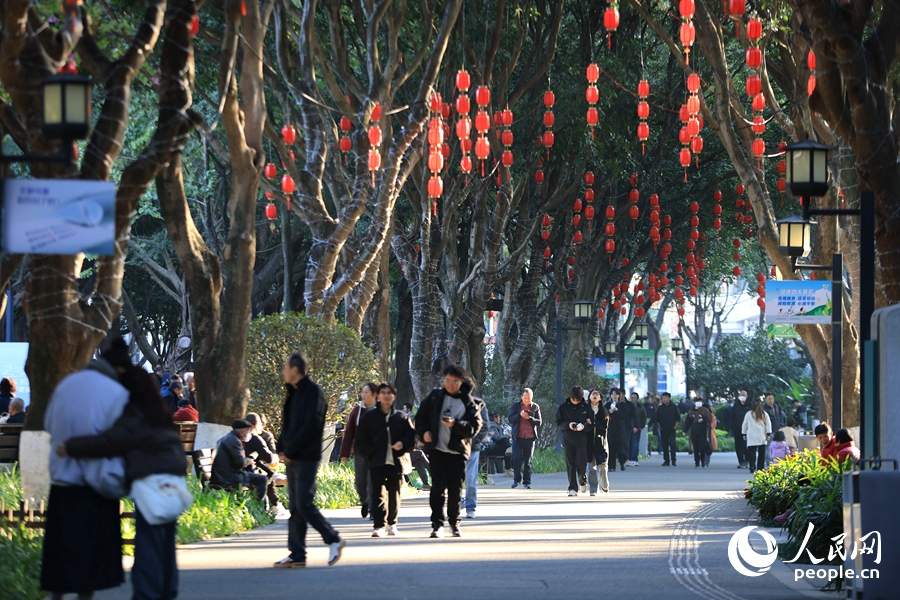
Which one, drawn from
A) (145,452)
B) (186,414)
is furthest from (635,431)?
(145,452)

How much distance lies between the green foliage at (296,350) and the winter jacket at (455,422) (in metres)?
5.20

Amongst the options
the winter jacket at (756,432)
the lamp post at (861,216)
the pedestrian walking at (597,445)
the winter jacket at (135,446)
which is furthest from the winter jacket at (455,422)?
the winter jacket at (756,432)

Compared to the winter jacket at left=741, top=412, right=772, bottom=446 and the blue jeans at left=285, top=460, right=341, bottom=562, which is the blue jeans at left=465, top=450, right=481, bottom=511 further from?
the winter jacket at left=741, top=412, right=772, bottom=446

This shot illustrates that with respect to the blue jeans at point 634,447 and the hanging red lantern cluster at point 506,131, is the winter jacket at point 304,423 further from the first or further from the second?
the blue jeans at point 634,447

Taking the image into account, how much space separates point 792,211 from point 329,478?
69.0 feet

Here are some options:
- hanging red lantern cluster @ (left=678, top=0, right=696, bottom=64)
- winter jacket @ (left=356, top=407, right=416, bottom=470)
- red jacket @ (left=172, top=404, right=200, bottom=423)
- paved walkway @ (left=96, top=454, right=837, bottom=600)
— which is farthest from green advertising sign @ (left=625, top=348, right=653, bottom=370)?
winter jacket @ (left=356, top=407, right=416, bottom=470)

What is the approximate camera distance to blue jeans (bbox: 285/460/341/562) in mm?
11852

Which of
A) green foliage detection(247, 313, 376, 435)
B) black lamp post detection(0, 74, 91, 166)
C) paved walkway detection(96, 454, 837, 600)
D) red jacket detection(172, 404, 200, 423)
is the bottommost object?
paved walkway detection(96, 454, 837, 600)

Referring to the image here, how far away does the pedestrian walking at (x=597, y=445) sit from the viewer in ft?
76.8

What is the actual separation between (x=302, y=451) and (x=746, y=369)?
4953cm

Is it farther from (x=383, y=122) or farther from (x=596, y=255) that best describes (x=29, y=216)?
(x=596, y=255)

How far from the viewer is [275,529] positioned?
15.6m

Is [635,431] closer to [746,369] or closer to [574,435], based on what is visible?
[574,435]

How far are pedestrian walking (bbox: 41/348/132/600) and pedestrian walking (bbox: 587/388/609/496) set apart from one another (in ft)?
50.2
